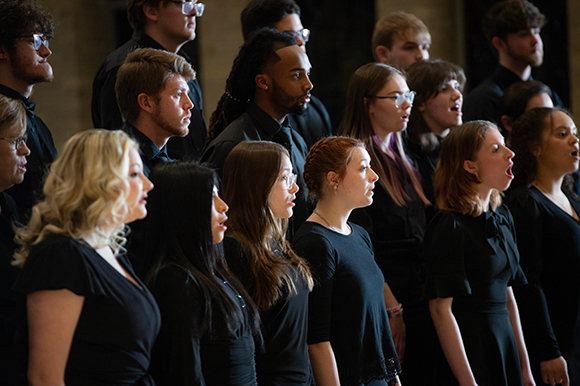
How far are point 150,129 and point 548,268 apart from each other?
6.76 ft

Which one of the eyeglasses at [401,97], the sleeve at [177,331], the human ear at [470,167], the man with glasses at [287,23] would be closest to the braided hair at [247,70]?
the eyeglasses at [401,97]

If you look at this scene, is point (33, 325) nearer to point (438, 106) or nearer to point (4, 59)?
point (4, 59)

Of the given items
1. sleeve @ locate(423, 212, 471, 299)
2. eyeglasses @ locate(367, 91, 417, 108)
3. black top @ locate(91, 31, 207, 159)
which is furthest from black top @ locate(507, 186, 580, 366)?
black top @ locate(91, 31, 207, 159)

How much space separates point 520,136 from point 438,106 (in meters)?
0.45

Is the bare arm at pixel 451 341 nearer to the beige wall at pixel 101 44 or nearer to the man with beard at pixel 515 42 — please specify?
the man with beard at pixel 515 42

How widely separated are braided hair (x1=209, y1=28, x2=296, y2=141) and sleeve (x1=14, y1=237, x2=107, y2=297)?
4.88 feet

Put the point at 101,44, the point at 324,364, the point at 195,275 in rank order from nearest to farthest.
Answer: the point at 195,275
the point at 324,364
the point at 101,44

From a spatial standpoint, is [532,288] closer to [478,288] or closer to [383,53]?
A: [478,288]

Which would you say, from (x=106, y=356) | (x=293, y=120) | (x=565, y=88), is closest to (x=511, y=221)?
(x=293, y=120)

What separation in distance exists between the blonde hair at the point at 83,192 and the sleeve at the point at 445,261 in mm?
1518

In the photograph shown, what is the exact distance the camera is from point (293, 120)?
3662mm

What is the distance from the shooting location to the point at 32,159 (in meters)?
2.91

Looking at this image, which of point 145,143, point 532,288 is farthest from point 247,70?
point 532,288

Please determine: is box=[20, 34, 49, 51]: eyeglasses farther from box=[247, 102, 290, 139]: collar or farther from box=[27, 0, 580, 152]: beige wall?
box=[27, 0, 580, 152]: beige wall
